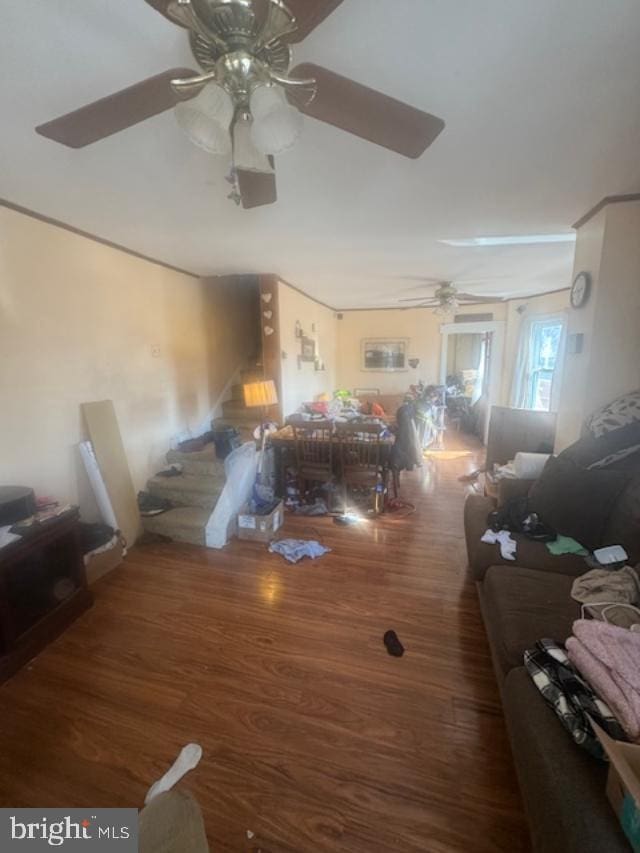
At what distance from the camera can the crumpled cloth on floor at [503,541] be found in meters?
1.82

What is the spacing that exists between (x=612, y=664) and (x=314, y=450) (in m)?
2.47

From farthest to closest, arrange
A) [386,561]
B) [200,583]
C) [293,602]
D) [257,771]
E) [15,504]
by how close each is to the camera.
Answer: [386,561] < [200,583] < [293,602] < [15,504] < [257,771]

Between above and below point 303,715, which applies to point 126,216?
above

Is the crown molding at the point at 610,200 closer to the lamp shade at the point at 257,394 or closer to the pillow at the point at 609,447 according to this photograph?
the pillow at the point at 609,447

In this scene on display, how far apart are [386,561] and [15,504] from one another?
2288 millimetres

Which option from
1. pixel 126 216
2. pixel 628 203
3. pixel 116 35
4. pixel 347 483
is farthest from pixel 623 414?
pixel 126 216

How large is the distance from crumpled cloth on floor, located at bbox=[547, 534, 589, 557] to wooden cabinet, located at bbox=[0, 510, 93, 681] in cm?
269

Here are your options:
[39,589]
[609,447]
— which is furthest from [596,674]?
[39,589]

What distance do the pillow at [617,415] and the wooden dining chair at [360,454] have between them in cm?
149

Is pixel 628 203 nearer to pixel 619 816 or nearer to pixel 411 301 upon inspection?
pixel 619 816

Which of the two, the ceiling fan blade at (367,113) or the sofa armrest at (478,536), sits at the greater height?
the ceiling fan blade at (367,113)

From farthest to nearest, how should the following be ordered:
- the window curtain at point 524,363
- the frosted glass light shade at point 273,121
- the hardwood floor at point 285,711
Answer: the window curtain at point 524,363, the hardwood floor at point 285,711, the frosted glass light shade at point 273,121

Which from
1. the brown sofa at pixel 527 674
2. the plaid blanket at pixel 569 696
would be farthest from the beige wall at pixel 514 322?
the plaid blanket at pixel 569 696

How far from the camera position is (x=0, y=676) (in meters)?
1.61
